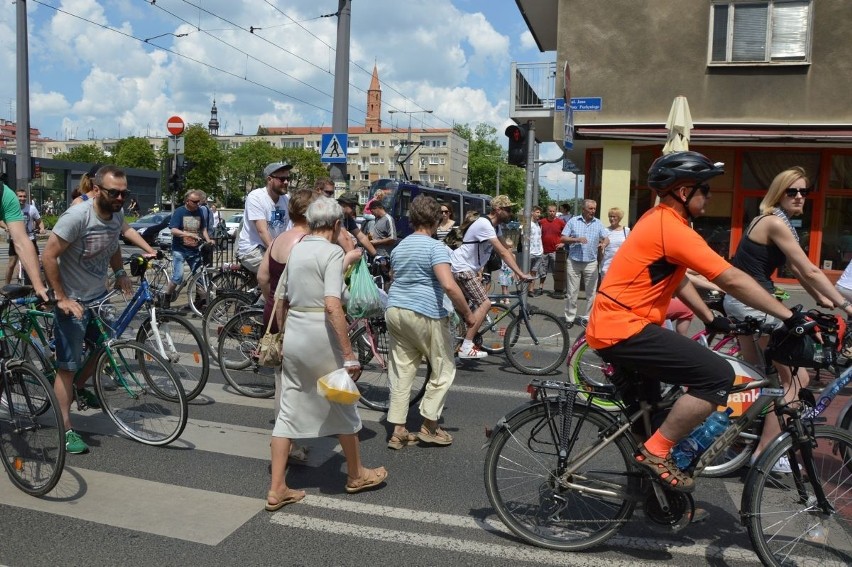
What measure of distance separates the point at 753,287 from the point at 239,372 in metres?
5.02

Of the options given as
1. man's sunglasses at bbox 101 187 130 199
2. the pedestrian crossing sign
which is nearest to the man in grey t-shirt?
man's sunglasses at bbox 101 187 130 199

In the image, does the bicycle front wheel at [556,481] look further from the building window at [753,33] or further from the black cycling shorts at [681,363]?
the building window at [753,33]

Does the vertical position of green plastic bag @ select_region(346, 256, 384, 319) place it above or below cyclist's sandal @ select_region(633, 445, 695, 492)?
above

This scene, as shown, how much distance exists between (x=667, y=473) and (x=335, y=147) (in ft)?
37.0

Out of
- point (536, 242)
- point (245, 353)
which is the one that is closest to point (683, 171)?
point (245, 353)

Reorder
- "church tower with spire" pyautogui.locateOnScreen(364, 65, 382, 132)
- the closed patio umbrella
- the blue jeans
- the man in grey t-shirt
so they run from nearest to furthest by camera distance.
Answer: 1. the man in grey t-shirt
2. the closed patio umbrella
3. the blue jeans
4. "church tower with spire" pyautogui.locateOnScreen(364, 65, 382, 132)

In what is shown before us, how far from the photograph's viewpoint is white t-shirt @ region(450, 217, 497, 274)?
8.13 m

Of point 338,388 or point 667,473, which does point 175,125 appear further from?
point 667,473

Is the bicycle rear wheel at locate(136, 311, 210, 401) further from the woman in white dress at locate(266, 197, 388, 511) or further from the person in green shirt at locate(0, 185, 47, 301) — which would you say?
the woman in white dress at locate(266, 197, 388, 511)

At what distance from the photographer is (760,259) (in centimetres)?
477

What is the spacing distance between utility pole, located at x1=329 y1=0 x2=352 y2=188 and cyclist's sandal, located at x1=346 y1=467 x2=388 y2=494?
10164mm

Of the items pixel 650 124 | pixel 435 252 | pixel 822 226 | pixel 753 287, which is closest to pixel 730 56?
pixel 650 124

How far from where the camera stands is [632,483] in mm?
3639

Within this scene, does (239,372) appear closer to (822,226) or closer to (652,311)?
(652,311)
